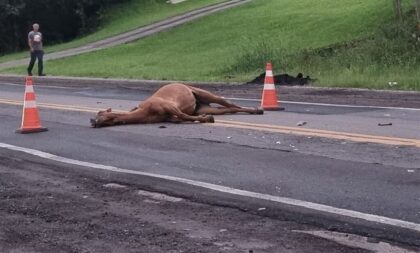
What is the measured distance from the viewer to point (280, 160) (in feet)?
32.2

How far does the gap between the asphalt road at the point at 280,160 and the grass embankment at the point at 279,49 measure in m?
7.32

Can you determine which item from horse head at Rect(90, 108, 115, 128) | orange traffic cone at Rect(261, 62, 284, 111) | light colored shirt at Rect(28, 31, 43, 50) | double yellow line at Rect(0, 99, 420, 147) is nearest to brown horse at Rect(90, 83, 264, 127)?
horse head at Rect(90, 108, 115, 128)

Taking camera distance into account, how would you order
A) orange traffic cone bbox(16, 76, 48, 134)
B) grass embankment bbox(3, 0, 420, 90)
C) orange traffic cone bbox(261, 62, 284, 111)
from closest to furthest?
orange traffic cone bbox(16, 76, 48, 134)
orange traffic cone bbox(261, 62, 284, 111)
grass embankment bbox(3, 0, 420, 90)

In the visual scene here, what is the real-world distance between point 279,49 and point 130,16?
2533cm

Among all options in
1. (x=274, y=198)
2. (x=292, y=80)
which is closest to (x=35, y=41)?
(x=292, y=80)

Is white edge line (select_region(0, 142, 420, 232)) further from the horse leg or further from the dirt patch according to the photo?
the horse leg

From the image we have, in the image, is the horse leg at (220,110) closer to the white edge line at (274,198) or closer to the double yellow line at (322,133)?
the double yellow line at (322,133)

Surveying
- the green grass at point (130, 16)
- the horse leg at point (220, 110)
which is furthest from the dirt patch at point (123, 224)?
the green grass at point (130, 16)

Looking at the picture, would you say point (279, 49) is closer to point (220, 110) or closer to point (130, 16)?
point (220, 110)

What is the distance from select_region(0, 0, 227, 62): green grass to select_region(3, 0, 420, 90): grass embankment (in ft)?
18.7

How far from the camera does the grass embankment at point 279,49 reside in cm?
2309

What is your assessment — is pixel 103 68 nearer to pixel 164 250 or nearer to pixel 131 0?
pixel 131 0

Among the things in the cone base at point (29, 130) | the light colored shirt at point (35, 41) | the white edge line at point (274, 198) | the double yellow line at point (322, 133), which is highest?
the light colored shirt at point (35, 41)

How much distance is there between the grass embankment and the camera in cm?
2309
